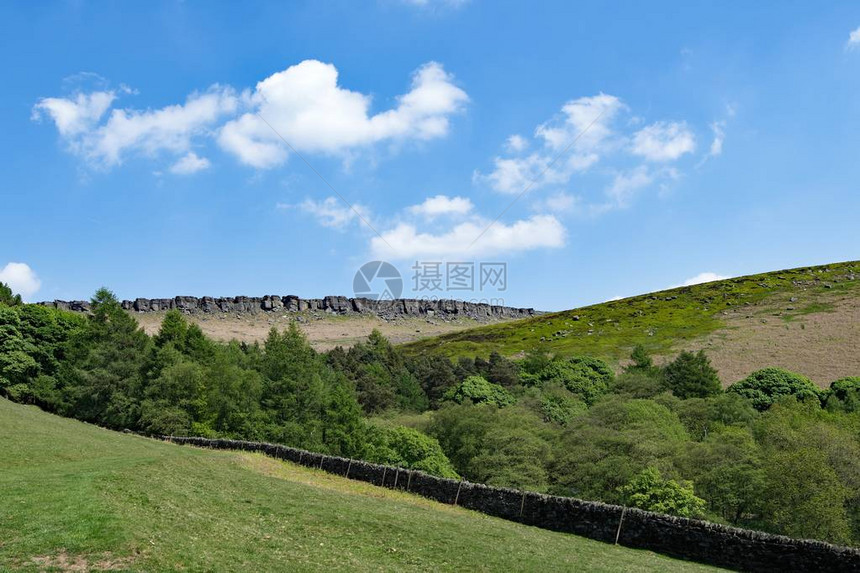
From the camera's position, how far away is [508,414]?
240ft

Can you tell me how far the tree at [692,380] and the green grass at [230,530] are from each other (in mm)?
70924

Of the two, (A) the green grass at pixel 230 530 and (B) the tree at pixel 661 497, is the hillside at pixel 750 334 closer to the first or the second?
(B) the tree at pixel 661 497

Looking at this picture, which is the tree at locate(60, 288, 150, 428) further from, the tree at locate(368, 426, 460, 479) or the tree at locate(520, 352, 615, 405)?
the tree at locate(520, 352, 615, 405)

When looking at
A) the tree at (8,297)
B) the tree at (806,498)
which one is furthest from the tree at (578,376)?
the tree at (8,297)

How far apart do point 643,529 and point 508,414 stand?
42501 millimetres

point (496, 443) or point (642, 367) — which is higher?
point (642, 367)

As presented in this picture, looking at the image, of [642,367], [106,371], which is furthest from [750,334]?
[106,371]

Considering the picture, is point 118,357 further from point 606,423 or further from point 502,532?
point 502,532

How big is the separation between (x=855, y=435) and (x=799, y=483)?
81.7ft

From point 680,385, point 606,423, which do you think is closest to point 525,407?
point 606,423

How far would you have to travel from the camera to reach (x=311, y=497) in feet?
102

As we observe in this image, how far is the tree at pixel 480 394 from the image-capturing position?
95312mm

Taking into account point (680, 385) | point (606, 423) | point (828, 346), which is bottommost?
point (606, 423)

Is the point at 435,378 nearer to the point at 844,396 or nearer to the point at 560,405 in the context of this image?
the point at 560,405
